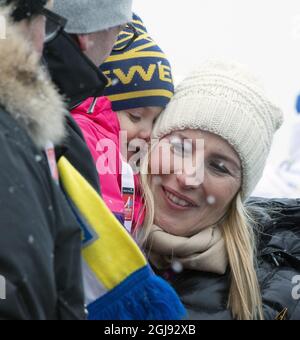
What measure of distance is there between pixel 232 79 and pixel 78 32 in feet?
4.56

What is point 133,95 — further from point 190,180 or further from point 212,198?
point 212,198

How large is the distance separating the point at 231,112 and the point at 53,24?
5.08ft

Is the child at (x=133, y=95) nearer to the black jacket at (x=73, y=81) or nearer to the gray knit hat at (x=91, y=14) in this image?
the gray knit hat at (x=91, y=14)

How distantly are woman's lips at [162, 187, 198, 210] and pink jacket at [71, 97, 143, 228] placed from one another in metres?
0.13

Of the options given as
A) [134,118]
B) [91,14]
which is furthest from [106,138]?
[91,14]

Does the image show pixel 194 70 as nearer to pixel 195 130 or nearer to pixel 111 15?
pixel 195 130

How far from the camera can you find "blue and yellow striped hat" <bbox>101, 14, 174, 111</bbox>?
9.42 feet

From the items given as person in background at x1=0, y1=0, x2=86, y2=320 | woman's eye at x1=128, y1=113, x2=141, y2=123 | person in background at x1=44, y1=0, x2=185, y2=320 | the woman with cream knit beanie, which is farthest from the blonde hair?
person in background at x1=0, y1=0, x2=86, y2=320

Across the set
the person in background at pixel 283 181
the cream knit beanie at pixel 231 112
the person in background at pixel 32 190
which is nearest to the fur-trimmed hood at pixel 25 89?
the person in background at pixel 32 190

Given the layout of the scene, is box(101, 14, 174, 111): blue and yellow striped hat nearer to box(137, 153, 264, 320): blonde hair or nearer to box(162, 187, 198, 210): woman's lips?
box(137, 153, 264, 320): blonde hair

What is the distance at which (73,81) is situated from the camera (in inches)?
60.2

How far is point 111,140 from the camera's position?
8.57ft

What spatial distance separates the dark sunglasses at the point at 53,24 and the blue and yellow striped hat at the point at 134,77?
1457 mm
